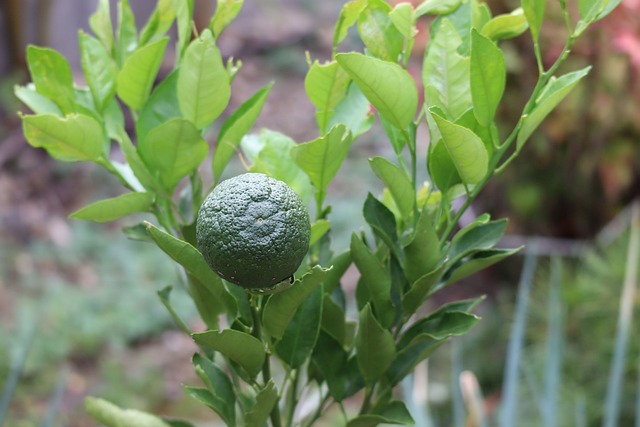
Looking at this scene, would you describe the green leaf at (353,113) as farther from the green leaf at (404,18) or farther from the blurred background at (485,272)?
the blurred background at (485,272)

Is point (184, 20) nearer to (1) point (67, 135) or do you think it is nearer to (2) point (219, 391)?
(1) point (67, 135)

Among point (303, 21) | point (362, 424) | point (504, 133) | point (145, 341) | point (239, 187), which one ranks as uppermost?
point (239, 187)

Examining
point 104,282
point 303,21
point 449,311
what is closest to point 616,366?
point 449,311

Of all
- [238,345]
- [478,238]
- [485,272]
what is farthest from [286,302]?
[485,272]

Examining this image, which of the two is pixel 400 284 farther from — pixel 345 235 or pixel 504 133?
pixel 345 235

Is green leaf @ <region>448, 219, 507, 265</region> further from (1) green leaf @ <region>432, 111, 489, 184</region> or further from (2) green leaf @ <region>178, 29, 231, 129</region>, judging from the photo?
(2) green leaf @ <region>178, 29, 231, 129</region>

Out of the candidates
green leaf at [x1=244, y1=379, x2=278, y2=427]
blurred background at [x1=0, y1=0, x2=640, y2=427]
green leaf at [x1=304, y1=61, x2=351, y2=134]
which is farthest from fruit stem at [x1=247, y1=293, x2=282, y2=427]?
blurred background at [x1=0, y1=0, x2=640, y2=427]

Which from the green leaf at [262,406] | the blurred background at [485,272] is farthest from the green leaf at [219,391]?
the blurred background at [485,272]
